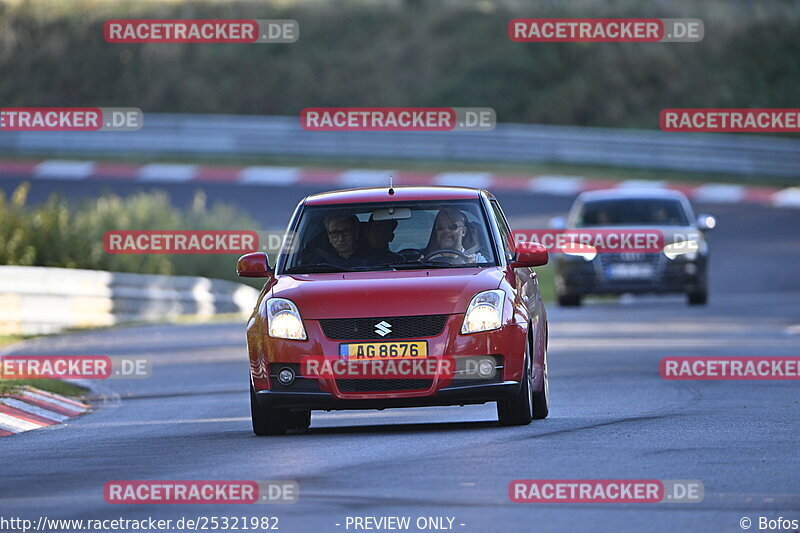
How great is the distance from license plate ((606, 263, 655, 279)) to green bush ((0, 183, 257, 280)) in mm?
8620

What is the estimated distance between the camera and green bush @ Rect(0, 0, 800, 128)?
51438mm

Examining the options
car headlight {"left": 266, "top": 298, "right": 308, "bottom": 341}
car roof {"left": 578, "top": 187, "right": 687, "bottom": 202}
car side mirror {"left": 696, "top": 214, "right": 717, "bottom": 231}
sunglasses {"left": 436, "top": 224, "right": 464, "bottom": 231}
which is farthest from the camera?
car roof {"left": 578, "top": 187, "right": 687, "bottom": 202}

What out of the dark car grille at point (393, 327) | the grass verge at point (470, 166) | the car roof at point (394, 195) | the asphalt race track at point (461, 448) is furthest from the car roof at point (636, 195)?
the grass verge at point (470, 166)

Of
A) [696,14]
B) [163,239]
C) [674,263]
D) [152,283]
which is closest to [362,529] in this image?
[674,263]

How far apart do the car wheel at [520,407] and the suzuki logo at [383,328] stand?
0.96m

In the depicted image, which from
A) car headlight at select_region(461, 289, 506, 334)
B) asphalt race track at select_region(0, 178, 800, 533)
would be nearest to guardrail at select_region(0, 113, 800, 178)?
asphalt race track at select_region(0, 178, 800, 533)

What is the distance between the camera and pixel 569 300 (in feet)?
86.9

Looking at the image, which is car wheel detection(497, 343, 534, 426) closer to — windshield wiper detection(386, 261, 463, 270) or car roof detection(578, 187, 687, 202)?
windshield wiper detection(386, 261, 463, 270)

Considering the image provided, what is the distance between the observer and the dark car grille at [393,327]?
11445mm

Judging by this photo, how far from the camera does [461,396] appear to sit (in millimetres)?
11461

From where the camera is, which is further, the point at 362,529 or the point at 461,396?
the point at 461,396

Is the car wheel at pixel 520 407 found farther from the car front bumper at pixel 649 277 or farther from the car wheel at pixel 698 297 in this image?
the car wheel at pixel 698 297

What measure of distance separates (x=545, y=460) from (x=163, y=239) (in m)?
20.8

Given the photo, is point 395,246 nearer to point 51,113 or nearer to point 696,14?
point 51,113
